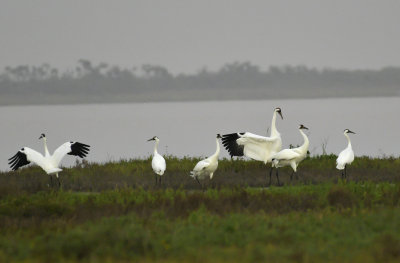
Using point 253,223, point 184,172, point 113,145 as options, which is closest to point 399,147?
point 113,145

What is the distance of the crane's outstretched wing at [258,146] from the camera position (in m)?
19.4

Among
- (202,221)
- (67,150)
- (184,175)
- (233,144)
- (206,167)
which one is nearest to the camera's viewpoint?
(202,221)

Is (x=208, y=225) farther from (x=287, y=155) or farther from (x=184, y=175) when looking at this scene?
(x=184, y=175)

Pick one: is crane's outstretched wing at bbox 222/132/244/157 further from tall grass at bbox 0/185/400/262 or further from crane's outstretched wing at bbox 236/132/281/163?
tall grass at bbox 0/185/400/262

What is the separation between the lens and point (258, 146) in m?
19.7

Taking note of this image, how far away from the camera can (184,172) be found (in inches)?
794

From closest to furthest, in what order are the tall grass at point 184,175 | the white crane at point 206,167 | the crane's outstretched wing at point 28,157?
the white crane at point 206,167
the tall grass at point 184,175
the crane's outstretched wing at point 28,157

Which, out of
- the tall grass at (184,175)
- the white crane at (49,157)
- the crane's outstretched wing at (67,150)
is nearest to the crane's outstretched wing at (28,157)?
the white crane at (49,157)

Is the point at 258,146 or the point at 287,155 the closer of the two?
the point at 287,155

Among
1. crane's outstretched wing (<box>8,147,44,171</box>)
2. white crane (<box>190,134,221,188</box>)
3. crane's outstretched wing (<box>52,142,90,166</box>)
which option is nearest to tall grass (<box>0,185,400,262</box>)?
white crane (<box>190,134,221,188</box>)

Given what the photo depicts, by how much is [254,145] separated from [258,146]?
109 millimetres

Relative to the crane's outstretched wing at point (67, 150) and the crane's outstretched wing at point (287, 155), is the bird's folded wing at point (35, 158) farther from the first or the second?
the crane's outstretched wing at point (287, 155)

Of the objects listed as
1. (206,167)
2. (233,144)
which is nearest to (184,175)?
(233,144)

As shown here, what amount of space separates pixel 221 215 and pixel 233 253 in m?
3.32
